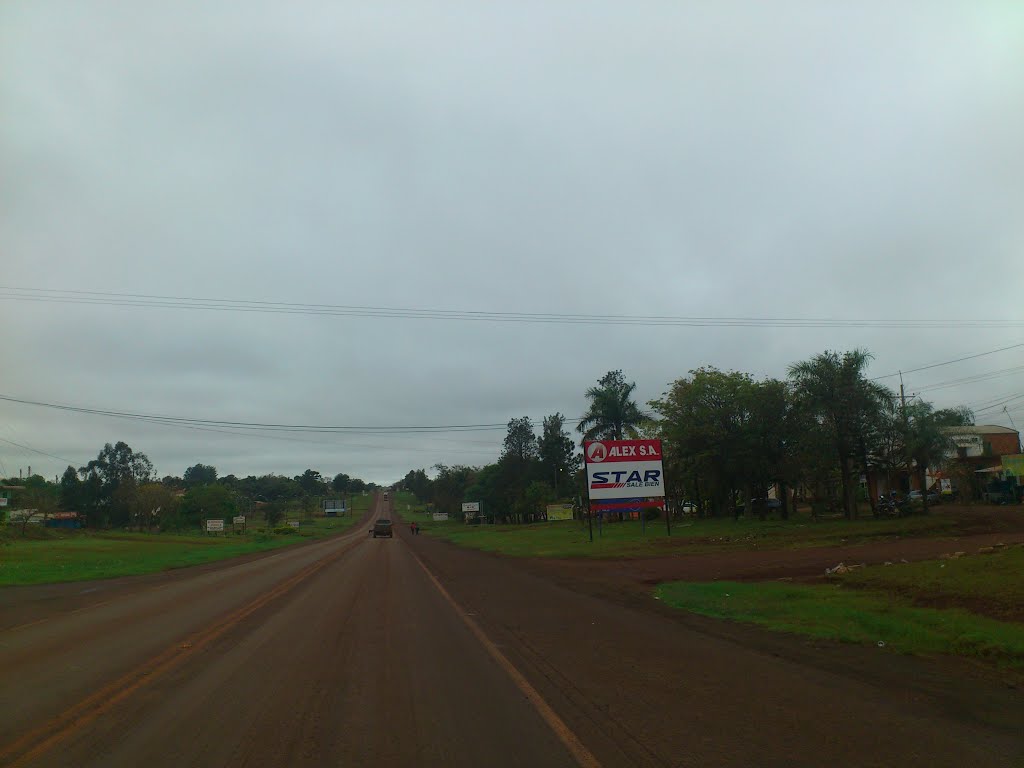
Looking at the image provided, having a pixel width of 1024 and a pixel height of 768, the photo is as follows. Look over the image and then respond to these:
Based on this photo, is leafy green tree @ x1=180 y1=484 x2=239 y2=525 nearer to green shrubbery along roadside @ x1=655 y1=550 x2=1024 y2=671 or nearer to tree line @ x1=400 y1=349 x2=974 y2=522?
tree line @ x1=400 y1=349 x2=974 y2=522

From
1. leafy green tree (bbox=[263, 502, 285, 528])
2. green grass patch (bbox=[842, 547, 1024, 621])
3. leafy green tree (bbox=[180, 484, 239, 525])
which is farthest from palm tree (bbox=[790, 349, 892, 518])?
leafy green tree (bbox=[263, 502, 285, 528])

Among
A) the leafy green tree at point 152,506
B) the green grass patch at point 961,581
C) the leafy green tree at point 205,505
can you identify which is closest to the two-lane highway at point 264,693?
the green grass patch at point 961,581

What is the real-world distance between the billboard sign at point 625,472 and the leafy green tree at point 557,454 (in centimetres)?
6597

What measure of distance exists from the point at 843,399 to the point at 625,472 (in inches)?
546

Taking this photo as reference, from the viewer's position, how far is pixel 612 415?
69.8 meters

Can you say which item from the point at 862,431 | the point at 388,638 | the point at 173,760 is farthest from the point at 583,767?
the point at 862,431

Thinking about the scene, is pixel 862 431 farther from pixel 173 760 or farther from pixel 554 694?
pixel 173 760

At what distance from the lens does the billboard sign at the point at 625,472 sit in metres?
42.5

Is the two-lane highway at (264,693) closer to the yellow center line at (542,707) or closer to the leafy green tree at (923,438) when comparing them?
the yellow center line at (542,707)

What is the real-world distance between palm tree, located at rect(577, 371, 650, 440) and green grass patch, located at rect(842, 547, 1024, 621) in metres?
50.9

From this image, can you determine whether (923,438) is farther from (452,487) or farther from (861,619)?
(452,487)

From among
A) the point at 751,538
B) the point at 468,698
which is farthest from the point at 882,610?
the point at 751,538

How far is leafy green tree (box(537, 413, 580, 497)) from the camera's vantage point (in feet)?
365

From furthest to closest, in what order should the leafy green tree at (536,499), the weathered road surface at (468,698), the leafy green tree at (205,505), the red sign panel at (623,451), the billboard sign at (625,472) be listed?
the leafy green tree at (205,505) → the leafy green tree at (536,499) → the red sign panel at (623,451) → the billboard sign at (625,472) → the weathered road surface at (468,698)
